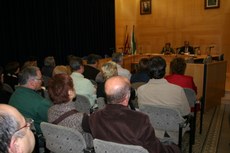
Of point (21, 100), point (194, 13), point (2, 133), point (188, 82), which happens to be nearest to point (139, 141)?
point (2, 133)

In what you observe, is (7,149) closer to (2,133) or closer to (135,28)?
(2,133)

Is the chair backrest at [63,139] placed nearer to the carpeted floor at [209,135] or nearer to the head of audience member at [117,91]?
the head of audience member at [117,91]

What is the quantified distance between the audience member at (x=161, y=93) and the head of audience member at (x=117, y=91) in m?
0.90

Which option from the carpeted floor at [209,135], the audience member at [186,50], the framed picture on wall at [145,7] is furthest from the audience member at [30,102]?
the framed picture on wall at [145,7]

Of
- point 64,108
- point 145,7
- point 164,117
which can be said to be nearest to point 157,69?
point 164,117

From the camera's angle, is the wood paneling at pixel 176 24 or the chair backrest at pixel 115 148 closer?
the chair backrest at pixel 115 148

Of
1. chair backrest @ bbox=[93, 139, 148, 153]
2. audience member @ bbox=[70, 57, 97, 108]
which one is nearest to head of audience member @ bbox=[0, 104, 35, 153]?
chair backrest @ bbox=[93, 139, 148, 153]

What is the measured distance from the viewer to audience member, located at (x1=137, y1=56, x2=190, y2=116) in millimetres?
2613

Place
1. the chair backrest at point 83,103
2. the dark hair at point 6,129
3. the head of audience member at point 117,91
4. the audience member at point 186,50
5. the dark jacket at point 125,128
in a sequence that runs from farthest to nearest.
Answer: the audience member at point 186,50
the chair backrest at point 83,103
the head of audience member at point 117,91
the dark jacket at point 125,128
the dark hair at point 6,129

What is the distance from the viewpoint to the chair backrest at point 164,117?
95.7 inches

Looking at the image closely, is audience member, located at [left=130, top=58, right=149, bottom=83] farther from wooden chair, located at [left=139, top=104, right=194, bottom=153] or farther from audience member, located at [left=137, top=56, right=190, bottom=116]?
wooden chair, located at [left=139, top=104, right=194, bottom=153]

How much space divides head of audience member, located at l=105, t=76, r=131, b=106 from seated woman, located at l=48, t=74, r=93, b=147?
14.6 inches

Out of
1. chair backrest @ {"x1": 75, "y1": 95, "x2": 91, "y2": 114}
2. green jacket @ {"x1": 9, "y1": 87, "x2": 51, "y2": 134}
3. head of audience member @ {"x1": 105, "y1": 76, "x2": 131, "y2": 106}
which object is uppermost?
head of audience member @ {"x1": 105, "y1": 76, "x2": 131, "y2": 106}

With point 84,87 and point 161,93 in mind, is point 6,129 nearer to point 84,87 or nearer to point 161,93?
point 161,93
